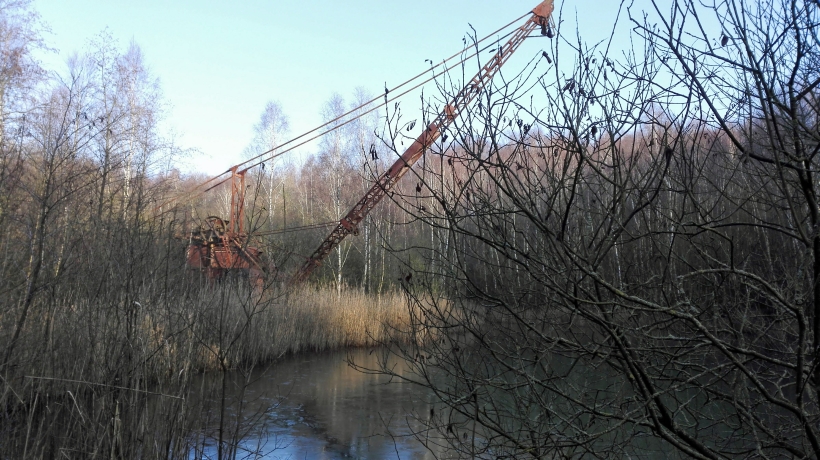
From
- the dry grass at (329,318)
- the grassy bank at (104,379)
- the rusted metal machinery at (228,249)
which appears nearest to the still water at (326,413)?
the grassy bank at (104,379)

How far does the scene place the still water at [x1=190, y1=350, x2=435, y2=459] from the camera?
20.0 ft

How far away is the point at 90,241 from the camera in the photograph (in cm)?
421

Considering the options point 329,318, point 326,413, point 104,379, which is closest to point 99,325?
point 104,379

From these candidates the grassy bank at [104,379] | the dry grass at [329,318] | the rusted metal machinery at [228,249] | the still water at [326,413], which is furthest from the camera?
the dry grass at [329,318]

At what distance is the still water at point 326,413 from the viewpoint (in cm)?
609

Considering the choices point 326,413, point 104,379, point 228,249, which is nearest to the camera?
point 104,379

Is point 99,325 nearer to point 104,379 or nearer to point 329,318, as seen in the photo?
point 104,379

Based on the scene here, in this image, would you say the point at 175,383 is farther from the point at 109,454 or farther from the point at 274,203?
the point at 274,203

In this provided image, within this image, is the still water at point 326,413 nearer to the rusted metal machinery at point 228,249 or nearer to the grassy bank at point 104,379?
the grassy bank at point 104,379

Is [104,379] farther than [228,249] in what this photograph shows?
No

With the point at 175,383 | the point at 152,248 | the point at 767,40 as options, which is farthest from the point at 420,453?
the point at 767,40

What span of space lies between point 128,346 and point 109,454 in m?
0.59

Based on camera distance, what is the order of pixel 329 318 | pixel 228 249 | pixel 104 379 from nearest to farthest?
1. pixel 104 379
2. pixel 228 249
3. pixel 329 318

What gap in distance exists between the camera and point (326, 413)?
8039 millimetres
